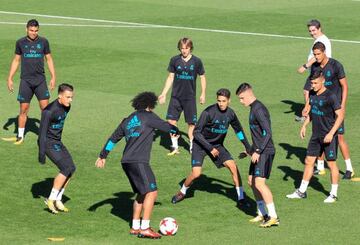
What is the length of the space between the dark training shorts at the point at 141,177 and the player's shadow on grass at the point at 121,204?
106cm

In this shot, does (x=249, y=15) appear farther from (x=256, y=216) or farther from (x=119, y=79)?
(x=256, y=216)

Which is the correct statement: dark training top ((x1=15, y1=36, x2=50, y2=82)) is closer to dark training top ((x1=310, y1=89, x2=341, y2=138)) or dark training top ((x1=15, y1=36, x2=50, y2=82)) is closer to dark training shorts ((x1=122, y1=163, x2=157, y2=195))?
dark training top ((x1=310, y1=89, x2=341, y2=138))

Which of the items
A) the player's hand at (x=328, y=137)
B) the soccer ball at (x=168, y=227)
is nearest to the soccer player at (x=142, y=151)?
the soccer ball at (x=168, y=227)

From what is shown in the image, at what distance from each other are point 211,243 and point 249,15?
95.8ft

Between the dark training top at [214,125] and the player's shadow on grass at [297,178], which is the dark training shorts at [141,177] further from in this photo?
the player's shadow on grass at [297,178]

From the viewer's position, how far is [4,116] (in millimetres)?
24922

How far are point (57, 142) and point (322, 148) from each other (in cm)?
466

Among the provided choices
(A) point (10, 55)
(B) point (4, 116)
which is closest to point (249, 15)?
(A) point (10, 55)

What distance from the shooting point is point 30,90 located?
22.8 metres

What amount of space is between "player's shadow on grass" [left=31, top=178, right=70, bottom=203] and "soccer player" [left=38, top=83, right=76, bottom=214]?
2.09ft

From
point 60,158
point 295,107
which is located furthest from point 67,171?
point 295,107

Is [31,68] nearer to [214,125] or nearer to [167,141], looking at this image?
[167,141]

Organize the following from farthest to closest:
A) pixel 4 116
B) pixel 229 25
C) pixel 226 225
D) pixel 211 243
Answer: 1. pixel 229 25
2. pixel 4 116
3. pixel 226 225
4. pixel 211 243

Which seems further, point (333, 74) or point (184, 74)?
point (184, 74)
